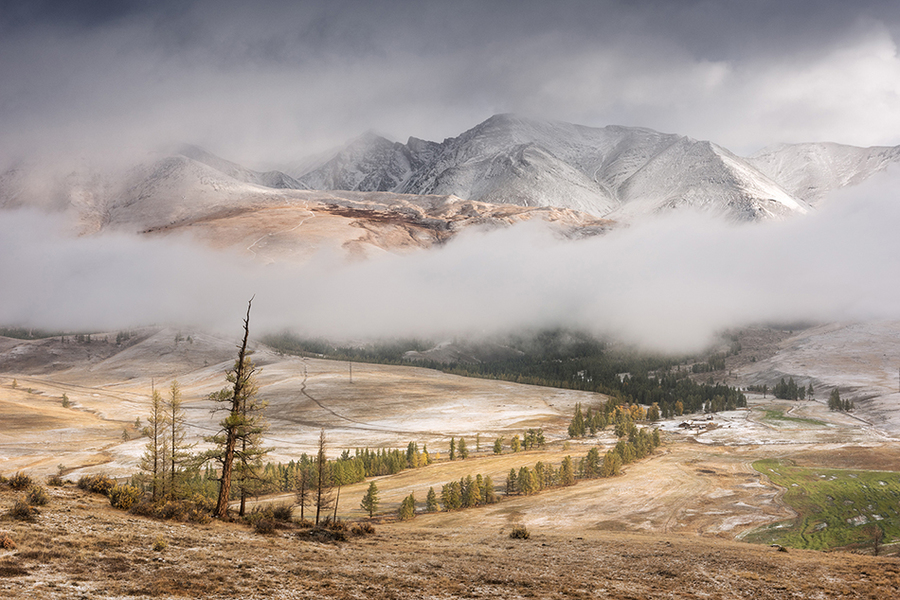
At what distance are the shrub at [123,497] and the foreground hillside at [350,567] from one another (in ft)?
2.50

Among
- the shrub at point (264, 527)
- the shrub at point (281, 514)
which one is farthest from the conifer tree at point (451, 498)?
the shrub at point (264, 527)

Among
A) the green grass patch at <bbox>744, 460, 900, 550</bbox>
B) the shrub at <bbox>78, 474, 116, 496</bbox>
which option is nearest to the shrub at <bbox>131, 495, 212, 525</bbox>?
the shrub at <bbox>78, 474, 116, 496</bbox>

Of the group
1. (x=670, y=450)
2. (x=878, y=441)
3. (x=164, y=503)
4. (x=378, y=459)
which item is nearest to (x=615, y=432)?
(x=670, y=450)

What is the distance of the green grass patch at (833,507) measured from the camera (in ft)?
251

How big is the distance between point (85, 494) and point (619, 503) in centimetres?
8650

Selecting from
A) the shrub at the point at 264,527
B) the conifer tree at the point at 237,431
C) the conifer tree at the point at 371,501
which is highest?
the conifer tree at the point at 237,431

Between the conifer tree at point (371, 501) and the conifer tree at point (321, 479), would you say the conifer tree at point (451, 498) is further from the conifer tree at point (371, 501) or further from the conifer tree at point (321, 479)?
the conifer tree at point (321, 479)

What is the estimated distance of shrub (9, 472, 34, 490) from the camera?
34.5m

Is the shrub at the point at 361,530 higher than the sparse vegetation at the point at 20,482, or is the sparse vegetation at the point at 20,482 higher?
the sparse vegetation at the point at 20,482

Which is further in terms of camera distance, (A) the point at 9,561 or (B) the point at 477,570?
(B) the point at 477,570

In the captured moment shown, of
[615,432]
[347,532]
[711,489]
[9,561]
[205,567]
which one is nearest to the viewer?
[9,561]

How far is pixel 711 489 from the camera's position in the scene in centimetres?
10562

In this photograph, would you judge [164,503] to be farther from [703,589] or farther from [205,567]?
[703,589]

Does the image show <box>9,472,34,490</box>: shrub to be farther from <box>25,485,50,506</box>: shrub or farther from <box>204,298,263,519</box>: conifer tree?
<box>204,298,263,519</box>: conifer tree
